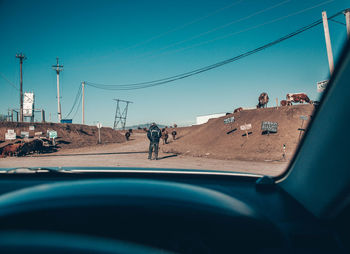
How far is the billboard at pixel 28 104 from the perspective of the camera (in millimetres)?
44219

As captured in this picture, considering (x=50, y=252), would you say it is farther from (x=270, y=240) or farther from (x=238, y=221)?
(x=270, y=240)

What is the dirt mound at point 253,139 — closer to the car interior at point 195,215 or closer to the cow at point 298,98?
the cow at point 298,98

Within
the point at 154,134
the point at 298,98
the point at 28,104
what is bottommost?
the point at 154,134

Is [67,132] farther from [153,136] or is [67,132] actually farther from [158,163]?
[158,163]

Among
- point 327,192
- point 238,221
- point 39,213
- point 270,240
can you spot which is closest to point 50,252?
point 39,213

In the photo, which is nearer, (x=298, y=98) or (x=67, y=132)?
(x=298, y=98)

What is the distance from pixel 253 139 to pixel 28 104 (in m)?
42.6

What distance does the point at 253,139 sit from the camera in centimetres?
1973

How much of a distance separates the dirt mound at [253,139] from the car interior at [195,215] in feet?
46.9

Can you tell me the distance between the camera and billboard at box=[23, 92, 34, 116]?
145ft

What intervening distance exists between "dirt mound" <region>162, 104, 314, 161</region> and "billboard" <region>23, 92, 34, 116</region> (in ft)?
108

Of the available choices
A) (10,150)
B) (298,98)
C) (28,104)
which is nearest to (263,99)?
(298,98)

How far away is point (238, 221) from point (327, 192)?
54cm

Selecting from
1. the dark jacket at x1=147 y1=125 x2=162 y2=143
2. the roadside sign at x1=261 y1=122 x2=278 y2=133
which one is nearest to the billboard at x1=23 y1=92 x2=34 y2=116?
the dark jacket at x1=147 y1=125 x2=162 y2=143
